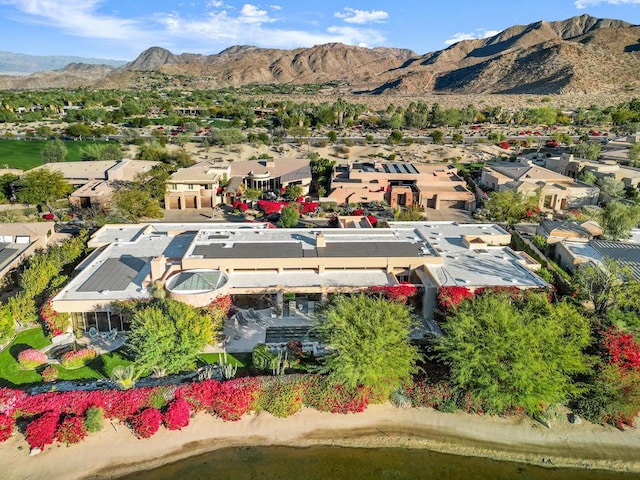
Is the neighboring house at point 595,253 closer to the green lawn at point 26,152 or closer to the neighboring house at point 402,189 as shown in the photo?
the neighboring house at point 402,189

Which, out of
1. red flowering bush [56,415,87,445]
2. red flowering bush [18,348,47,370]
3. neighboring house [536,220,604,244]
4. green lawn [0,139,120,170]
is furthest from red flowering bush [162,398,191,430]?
green lawn [0,139,120,170]

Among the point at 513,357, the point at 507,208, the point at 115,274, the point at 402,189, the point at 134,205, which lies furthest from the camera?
the point at 402,189

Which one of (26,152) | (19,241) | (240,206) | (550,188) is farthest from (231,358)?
(26,152)

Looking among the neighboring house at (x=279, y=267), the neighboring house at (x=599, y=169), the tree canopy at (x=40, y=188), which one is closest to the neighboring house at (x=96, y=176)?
the tree canopy at (x=40, y=188)

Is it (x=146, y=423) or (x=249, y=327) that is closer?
(x=146, y=423)

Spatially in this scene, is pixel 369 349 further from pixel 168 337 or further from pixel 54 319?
pixel 54 319
